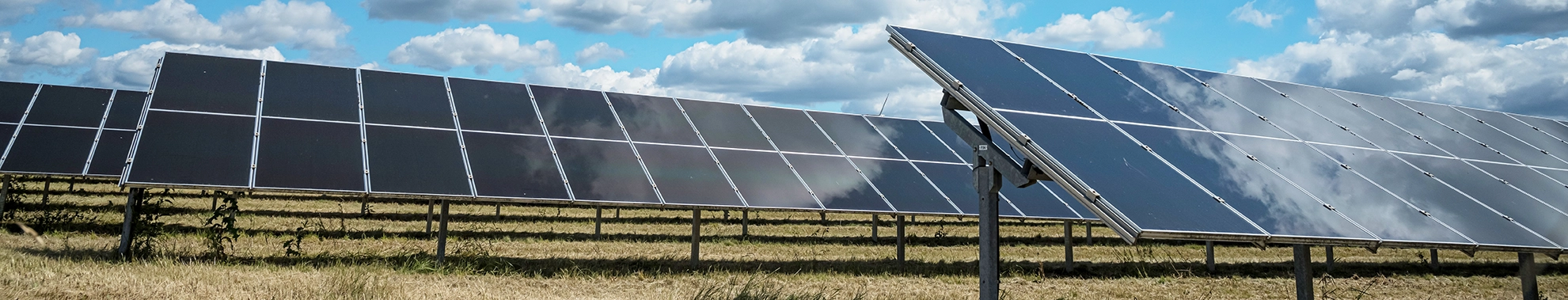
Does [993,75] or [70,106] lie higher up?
[70,106]

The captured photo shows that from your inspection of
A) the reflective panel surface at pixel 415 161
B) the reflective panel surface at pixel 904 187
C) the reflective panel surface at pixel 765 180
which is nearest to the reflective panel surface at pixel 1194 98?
the reflective panel surface at pixel 904 187

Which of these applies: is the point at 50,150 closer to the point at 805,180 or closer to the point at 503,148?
the point at 503,148

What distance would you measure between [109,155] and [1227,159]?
17.6m

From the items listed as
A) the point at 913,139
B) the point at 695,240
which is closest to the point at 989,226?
the point at 695,240

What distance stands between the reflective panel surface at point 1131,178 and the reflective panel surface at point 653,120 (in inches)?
364

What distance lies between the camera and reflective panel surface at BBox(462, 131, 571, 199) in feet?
48.2

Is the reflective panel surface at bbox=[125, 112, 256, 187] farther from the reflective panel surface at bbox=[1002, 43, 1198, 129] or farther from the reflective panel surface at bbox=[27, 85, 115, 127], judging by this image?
the reflective panel surface at bbox=[1002, 43, 1198, 129]

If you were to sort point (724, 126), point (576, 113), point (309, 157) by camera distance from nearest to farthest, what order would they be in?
point (309, 157)
point (576, 113)
point (724, 126)

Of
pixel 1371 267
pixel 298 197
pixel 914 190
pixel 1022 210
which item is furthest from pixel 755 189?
pixel 298 197

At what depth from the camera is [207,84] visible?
52.9 ft

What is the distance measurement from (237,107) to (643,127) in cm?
668

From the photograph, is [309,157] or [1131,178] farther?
[309,157]

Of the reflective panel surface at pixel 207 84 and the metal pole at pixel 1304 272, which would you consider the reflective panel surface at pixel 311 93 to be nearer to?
the reflective panel surface at pixel 207 84

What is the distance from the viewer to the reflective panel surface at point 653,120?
59.6ft
